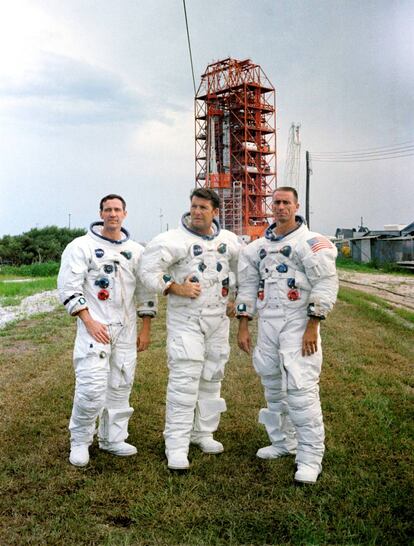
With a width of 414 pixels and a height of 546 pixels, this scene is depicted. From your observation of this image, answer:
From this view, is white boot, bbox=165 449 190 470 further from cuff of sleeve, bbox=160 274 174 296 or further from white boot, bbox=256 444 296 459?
cuff of sleeve, bbox=160 274 174 296

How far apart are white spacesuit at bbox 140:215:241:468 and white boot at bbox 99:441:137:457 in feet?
1.28

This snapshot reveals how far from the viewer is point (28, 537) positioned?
379cm

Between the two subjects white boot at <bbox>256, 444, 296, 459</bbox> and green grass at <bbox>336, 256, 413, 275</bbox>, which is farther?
green grass at <bbox>336, 256, 413, 275</bbox>

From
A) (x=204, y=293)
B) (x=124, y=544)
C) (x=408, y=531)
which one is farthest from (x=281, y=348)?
(x=124, y=544)

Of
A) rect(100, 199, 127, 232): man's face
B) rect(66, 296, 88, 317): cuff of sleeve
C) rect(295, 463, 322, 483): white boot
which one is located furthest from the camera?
rect(100, 199, 127, 232): man's face

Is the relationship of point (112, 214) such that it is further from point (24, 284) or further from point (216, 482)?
point (24, 284)

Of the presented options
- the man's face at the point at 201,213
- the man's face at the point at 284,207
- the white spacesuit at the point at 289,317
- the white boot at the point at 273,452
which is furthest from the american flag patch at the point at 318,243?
the white boot at the point at 273,452

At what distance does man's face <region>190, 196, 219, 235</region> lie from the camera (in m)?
5.11

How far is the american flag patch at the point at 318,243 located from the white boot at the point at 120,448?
97.3 inches

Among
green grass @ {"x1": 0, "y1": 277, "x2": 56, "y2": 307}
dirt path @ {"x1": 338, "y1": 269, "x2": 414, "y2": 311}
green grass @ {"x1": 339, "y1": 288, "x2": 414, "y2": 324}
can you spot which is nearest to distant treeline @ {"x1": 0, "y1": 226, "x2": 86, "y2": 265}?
green grass @ {"x1": 0, "y1": 277, "x2": 56, "y2": 307}

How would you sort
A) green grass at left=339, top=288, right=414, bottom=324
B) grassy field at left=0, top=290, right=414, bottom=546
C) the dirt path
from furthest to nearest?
the dirt path, green grass at left=339, top=288, right=414, bottom=324, grassy field at left=0, top=290, right=414, bottom=546

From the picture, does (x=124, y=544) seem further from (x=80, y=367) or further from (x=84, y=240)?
(x=84, y=240)

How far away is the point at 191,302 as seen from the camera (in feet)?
16.8

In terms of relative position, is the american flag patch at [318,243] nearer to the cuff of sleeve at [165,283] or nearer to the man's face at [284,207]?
the man's face at [284,207]
